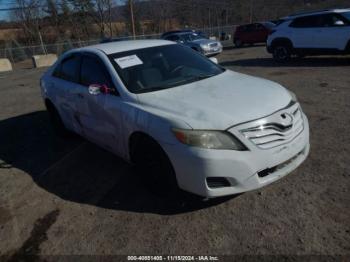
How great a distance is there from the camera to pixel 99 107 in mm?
3998

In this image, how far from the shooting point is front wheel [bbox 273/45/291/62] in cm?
1223

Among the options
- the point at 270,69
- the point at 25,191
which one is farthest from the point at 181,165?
the point at 270,69

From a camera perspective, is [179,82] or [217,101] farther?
[179,82]

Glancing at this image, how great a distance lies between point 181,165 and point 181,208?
0.60 m

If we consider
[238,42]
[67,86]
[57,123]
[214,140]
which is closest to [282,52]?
[57,123]

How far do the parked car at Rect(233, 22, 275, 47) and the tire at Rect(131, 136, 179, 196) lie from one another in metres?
21.2

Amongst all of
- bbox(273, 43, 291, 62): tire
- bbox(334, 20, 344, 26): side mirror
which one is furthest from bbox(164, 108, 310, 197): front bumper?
bbox(273, 43, 291, 62): tire

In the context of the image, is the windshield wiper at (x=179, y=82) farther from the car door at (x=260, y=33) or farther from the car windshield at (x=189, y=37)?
the car door at (x=260, y=33)

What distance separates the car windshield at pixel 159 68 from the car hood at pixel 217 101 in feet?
0.66

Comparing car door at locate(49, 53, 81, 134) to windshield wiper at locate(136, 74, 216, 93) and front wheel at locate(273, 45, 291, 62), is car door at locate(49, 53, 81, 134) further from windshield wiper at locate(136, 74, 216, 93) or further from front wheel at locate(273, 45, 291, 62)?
front wheel at locate(273, 45, 291, 62)

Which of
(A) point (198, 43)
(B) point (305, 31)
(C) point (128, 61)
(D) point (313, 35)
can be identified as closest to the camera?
(C) point (128, 61)

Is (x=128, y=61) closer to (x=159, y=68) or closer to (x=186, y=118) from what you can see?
(x=159, y=68)

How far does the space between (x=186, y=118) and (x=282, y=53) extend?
10.7m

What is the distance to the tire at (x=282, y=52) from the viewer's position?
12.2 m
